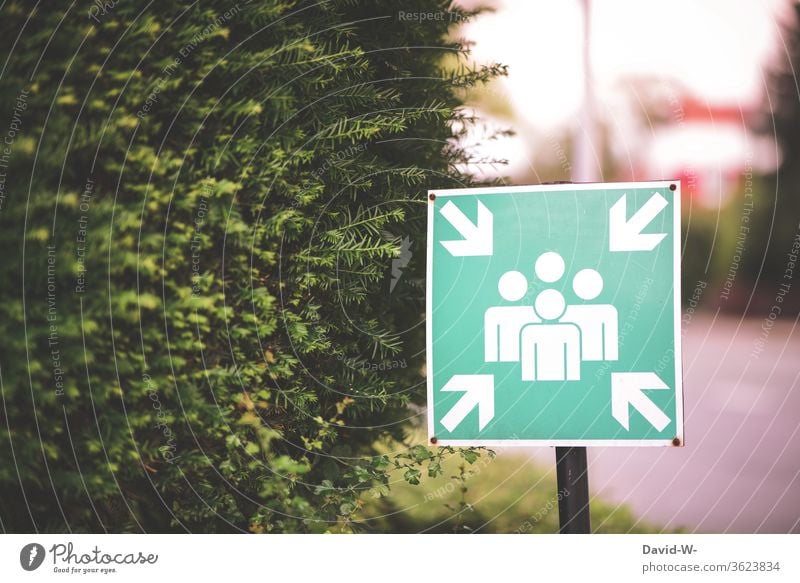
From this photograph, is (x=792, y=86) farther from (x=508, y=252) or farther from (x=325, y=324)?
(x=325, y=324)

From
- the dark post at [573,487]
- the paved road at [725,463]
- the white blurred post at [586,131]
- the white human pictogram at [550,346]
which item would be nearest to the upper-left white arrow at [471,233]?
the white human pictogram at [550,346]

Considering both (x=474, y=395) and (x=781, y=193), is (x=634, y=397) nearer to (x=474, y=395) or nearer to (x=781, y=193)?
(x=474, y=395)

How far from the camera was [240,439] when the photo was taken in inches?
85.7

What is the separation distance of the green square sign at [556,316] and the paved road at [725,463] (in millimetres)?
1138

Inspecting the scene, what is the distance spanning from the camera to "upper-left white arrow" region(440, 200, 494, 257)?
1.95 metres

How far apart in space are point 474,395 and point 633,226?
25.8 inches

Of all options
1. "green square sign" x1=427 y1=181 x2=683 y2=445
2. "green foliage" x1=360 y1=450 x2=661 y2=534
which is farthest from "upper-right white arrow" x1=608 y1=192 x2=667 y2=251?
"green foliage" x1=360 y1=450 x2=661 y2=534

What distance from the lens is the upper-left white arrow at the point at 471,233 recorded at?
195 centimetres

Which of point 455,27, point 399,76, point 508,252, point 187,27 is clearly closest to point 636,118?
point 455,27

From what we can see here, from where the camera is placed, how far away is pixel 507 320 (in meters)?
1.94

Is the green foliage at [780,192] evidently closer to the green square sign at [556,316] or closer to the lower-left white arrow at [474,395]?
the green square sign at [556,316]

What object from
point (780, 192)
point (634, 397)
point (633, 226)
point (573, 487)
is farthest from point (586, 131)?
point (780, 192)

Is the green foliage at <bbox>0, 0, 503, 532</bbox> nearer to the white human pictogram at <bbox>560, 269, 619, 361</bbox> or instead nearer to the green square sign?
the green square sign

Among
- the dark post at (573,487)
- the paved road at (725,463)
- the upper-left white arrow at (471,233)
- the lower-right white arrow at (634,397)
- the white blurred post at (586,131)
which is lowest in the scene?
the paved road at (725,463)
